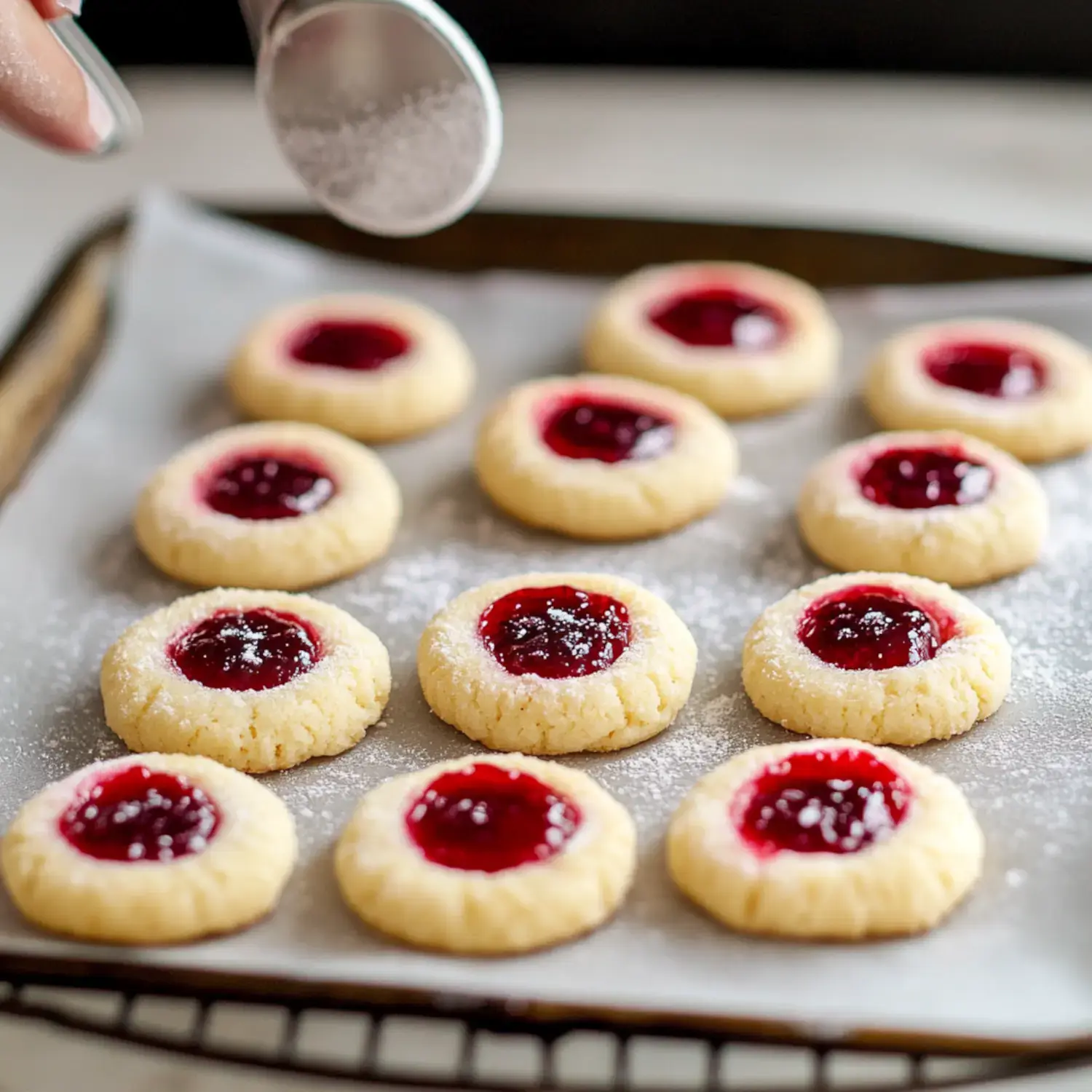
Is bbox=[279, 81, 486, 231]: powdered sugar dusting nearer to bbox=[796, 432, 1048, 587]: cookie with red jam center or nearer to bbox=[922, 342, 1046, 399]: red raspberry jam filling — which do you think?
bbox=[796, 432, 1048, 587]: cookie with red jam center

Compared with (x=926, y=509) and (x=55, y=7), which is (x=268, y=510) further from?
(x=926, y=509)

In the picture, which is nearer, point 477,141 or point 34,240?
point 477,141

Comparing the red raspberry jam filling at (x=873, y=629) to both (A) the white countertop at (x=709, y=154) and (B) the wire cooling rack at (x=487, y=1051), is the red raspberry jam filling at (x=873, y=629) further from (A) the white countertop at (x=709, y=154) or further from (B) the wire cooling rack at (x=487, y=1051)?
(A) the white countertop at (x=709, y=154)

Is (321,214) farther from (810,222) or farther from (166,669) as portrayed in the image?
(166,669)

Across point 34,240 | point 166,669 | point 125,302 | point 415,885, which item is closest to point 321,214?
point 125,302

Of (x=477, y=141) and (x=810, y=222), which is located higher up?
(x=477, y=141)

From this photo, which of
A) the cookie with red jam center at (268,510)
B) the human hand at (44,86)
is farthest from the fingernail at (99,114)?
the cookie with red jam center at (268,510)

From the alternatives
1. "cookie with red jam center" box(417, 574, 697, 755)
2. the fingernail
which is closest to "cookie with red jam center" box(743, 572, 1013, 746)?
"cookie with red jam center" box(417, 574, 697, 755)
